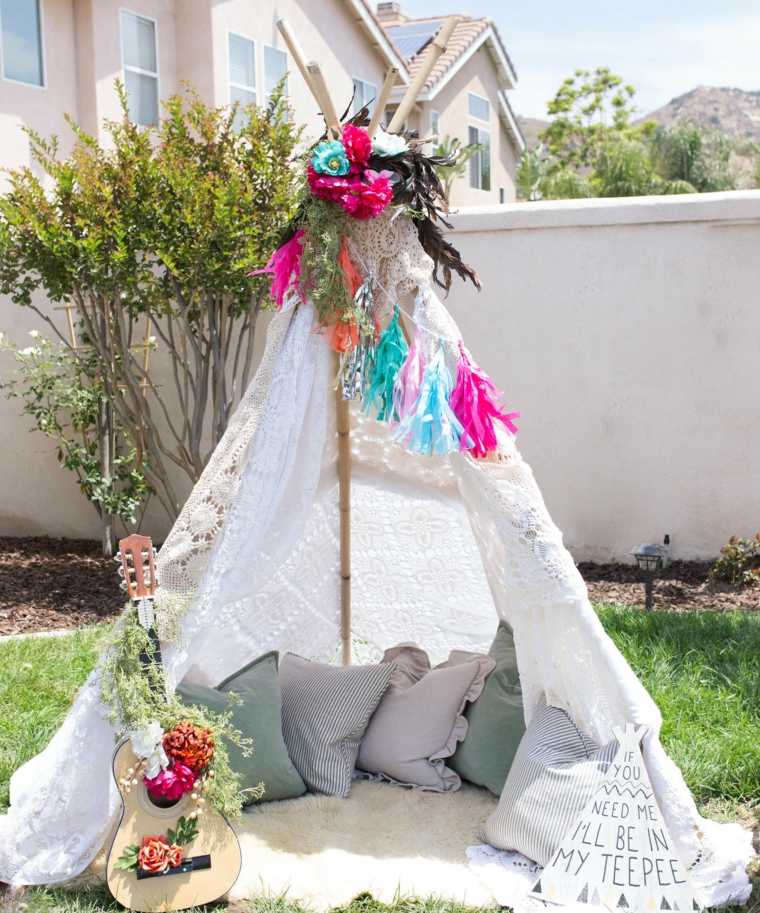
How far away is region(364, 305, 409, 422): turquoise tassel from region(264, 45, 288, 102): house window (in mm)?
9287

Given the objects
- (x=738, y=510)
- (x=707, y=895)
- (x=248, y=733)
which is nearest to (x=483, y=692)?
(x=248, y=733)

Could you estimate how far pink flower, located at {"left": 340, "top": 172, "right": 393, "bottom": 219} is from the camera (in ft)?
9.39

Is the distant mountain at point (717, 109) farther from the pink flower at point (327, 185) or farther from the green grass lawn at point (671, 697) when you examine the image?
the pink flower at point (327, 185)

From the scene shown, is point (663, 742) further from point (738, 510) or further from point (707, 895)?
point (738, 510)

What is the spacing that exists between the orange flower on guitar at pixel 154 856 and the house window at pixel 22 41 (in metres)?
8.02

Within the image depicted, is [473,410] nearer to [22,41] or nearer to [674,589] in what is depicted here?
[674,589]

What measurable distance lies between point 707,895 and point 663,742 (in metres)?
0.83

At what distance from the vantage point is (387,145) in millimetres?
2957

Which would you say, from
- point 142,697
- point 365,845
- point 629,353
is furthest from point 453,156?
point 629,353

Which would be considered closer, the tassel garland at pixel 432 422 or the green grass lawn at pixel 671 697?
the tassel garland at pixel 432 422

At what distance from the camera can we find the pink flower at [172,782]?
2773 mm

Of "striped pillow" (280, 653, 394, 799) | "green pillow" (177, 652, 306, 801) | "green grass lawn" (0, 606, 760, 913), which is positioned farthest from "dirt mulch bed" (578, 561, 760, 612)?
"green pillow" (177, 652, 306, 801)

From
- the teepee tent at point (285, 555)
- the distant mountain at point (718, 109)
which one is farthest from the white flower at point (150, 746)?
the distant mountain at point (718, 109)

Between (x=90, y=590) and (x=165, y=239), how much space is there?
6.07 feet
